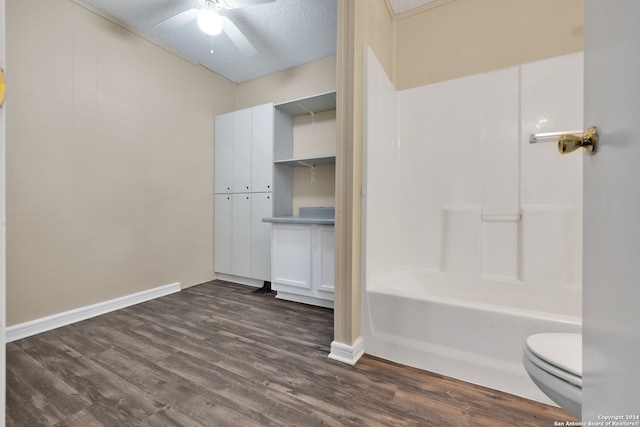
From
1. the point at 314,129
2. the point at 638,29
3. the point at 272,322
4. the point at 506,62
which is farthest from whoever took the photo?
the point at 314,129

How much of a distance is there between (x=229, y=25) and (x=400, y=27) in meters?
1.47

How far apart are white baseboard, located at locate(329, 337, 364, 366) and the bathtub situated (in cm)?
8

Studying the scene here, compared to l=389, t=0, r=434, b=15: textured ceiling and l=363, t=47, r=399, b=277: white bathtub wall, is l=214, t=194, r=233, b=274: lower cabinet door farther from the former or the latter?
l=389, t=0, r=434, b=15: textured ceiling

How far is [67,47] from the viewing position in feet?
6.80

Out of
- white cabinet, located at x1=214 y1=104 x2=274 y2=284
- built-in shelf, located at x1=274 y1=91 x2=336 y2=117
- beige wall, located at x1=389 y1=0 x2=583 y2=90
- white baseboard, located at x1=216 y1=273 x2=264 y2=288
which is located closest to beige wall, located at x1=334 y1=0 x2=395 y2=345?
beige wall, located at x1=389 y1=0 x2=583 y2=90

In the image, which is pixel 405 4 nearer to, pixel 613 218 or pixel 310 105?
pixel 310 105

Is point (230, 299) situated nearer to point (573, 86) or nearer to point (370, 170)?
point (370, 170)

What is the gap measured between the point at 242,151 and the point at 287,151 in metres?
0.53

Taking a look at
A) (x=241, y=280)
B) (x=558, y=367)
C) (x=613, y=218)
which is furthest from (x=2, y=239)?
(x=241, y=280)

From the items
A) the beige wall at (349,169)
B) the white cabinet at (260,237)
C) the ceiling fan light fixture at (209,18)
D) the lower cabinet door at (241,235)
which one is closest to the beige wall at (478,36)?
the beige wall at (349,169)

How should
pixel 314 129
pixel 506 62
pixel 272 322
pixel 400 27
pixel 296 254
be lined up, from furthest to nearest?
pixel 314 129 → pixel 296 254 → pixel 400 27 → pixel 272 322 → pixel 506 62

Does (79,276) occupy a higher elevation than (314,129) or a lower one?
lower

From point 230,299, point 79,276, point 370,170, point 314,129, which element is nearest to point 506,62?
point 370,170

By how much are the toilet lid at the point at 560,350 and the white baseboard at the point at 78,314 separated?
298 cm
